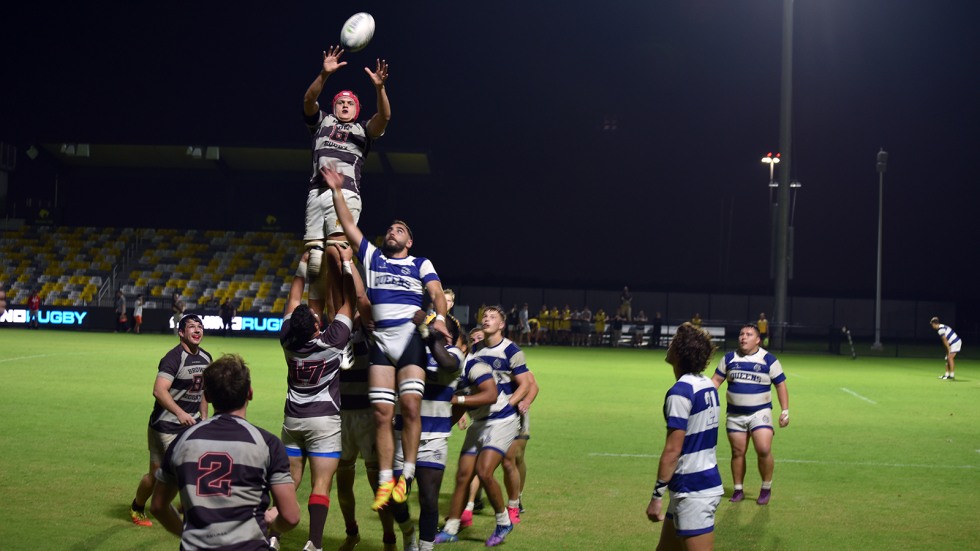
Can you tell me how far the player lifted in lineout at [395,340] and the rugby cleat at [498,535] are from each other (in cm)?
133

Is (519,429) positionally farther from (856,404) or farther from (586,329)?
(586,329)

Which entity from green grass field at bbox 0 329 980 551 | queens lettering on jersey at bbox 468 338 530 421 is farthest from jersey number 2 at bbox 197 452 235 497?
queens lettering on jersey at bbox 468 338 530 421

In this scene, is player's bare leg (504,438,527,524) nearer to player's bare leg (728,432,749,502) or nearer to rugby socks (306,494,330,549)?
rugby socks (306,494,330,549)

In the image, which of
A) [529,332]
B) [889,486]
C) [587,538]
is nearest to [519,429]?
[587,538]

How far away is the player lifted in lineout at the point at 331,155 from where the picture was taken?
8.66 metres

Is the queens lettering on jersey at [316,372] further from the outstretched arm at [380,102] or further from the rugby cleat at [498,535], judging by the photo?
the outstretched arm at [380,102]

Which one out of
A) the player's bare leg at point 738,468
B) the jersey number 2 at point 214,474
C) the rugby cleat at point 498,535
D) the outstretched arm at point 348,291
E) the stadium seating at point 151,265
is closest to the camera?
the jersey number 2 at point 214,474

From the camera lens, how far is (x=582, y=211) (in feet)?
176

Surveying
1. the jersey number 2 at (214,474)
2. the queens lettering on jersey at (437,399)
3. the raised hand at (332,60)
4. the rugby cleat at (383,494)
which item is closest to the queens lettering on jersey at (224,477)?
the jersey number 2 at (214,474)

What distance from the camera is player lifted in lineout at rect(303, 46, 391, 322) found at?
8.66m

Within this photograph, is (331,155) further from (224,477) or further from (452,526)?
(224,477)

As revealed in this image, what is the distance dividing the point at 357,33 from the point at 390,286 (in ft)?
7.80

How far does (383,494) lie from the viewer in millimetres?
7398

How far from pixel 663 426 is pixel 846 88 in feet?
145
